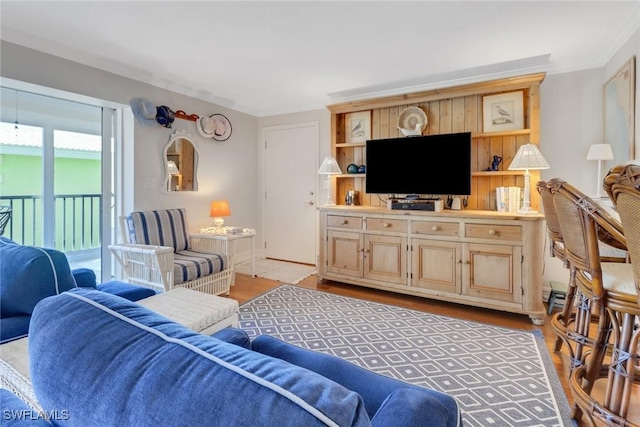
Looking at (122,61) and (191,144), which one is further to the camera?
(191,144)

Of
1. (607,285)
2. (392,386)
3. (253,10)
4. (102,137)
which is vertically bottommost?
(392,386)

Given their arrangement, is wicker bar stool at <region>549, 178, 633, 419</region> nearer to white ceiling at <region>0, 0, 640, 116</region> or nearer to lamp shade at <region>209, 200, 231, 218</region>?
white ceiling at <region>0, 0, 640, 116</region>

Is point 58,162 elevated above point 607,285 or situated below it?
above

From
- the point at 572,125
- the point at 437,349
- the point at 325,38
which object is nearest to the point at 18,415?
the point at 437,349

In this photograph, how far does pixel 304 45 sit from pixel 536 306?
305cm

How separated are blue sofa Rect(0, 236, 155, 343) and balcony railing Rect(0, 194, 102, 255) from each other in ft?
5.99

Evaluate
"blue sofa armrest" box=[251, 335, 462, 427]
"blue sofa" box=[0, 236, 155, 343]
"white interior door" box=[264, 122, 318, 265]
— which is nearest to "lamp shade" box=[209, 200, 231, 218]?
"white interior door" box=[264, 122, 318, 265]

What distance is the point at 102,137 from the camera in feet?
11.1

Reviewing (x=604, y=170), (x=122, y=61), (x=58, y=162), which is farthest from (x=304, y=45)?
(x=604, y=170)

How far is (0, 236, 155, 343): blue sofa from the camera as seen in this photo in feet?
4.61

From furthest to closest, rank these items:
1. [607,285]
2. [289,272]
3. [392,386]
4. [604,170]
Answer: [289,272], [604,170], [607,285], [392,386]

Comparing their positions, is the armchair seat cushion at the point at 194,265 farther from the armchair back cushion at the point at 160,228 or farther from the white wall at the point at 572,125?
the white wall at the point at 572,125

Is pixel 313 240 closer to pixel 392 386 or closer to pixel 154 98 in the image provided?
pixel 154 98

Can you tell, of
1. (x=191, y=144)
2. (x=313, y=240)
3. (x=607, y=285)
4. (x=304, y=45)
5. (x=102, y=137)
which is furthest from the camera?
(x=313, y=240)
